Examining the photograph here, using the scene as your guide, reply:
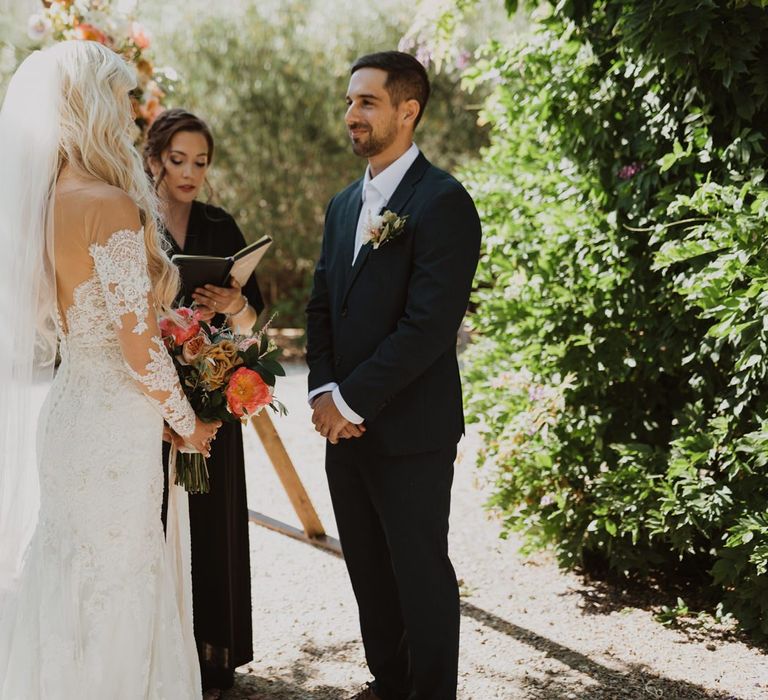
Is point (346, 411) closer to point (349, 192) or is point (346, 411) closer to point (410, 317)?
point (410, 317)

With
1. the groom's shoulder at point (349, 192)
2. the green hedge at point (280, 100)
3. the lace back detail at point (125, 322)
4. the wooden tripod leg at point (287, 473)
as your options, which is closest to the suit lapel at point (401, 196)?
the groom's shoulder at point (349, 192)

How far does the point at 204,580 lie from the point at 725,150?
2.66m

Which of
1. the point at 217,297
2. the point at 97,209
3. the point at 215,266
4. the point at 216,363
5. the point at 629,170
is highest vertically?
the point at 629,170

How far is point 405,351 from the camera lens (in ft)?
9.82

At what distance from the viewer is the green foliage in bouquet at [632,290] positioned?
3.64 metres

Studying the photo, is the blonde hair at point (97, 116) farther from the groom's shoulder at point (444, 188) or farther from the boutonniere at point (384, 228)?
the groom's shoulder at point (444, 188)

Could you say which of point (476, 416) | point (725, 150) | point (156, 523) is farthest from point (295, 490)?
point (725, 150)

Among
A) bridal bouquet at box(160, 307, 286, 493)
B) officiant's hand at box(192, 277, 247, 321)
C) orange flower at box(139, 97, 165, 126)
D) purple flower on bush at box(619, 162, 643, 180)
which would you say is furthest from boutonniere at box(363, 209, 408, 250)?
orange flower at box(139, 97, 165, 126)

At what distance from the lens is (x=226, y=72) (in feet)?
43.8

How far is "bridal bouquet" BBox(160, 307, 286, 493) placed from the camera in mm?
2877

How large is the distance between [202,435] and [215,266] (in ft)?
2.61

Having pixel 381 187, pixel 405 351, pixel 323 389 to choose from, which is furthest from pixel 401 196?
pixel 323 389

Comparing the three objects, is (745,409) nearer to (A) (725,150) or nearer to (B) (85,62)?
(A) (725,150)

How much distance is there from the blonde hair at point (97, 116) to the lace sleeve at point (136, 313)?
0.18 meters
